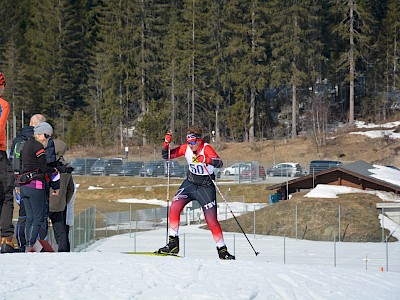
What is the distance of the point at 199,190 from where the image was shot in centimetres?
1038

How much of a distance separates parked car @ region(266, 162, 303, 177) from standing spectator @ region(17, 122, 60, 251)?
155 feet

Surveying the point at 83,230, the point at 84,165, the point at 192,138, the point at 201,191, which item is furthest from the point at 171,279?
the point at 84,165

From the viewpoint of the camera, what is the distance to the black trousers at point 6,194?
822 cm

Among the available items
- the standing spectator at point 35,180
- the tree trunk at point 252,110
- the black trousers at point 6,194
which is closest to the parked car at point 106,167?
the tree trunk at point 252,110

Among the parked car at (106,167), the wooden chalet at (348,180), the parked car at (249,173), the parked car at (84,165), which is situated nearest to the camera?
the wooden chalet at (348,180)

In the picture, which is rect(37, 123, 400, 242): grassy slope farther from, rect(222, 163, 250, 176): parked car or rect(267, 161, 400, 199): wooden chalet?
rect(222, 163, 250, 176): parked car

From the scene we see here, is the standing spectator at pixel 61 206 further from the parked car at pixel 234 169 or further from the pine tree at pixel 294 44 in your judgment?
the pine tree at pixel 294 44

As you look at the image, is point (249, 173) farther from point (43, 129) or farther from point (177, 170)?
point (43, 129)

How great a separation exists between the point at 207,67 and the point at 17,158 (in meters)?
68.3

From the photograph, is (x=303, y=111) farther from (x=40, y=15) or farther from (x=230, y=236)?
(x=230, y=236)

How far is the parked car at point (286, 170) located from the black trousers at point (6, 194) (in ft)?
157

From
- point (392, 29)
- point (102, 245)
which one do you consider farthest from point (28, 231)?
point (392, 29)

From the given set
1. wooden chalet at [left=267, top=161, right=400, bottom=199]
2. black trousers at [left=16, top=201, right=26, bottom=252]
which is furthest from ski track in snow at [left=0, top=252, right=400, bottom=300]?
wooden chalet at [left=267, top=161, right=400, bottom=199]

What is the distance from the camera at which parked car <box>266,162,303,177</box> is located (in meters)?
56.5
